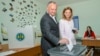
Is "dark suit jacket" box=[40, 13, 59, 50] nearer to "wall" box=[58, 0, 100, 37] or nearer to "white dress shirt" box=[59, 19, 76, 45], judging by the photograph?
"white dress shirt" box=[59, 19, 76, 45]

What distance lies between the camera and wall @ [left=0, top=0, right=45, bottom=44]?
3.76m

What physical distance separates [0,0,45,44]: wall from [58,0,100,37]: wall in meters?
1.22

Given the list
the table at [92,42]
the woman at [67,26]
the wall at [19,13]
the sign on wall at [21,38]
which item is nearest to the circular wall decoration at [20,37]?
the sign on wall at [21,38]

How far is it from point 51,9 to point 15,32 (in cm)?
88

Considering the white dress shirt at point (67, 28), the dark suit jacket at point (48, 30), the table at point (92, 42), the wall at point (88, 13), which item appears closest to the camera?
the dark suit jacket at point (48, 30)

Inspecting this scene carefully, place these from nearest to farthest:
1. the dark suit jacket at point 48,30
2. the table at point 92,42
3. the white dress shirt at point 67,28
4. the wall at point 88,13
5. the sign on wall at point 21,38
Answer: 1. the dark suit jacket at point 48,30
2. the white dress shirt at point 67,28
3. the sign on wall at point 21,38
4. the table at point 92,42
5. the wall at point 88,13

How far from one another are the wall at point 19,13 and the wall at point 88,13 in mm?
1224

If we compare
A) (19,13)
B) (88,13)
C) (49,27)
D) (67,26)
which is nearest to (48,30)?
(49,27)

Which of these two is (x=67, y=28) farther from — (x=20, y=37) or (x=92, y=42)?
(x=92, y=42)

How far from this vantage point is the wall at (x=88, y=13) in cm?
493

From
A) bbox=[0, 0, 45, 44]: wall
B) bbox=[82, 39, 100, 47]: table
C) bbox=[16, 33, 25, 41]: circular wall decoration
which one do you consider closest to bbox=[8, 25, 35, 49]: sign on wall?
bbox=[16, 33, 25, 41]: circular wall decoration

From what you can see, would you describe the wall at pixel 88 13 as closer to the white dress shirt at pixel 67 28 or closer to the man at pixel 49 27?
the white dress shirt at pixel 67 28

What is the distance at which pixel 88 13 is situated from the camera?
5.04 meters

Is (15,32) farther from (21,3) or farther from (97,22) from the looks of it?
(97,22)
